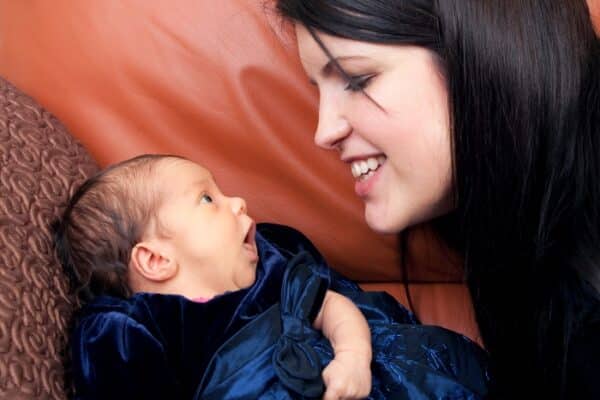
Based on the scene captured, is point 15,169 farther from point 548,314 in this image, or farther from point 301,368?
point 548,314

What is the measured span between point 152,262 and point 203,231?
0.07 metres

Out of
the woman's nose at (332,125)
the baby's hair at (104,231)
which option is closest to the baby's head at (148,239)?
the baby's hair at (104,231)

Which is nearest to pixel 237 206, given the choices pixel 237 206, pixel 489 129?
pixel 237 206

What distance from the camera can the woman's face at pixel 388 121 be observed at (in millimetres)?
954

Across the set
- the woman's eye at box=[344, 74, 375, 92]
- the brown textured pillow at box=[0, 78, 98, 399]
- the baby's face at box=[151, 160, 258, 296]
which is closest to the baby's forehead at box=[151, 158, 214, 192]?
the baby's face at box=[151, 160, 258, 296]

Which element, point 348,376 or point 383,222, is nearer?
point 348,376

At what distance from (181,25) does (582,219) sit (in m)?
0.67

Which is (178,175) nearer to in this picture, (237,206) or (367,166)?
(237,206)

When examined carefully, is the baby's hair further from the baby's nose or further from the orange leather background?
the orange leather background

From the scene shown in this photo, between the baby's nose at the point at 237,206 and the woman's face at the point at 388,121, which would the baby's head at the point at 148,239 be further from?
the woman's face at the point at 388,121

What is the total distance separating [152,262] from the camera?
102cm

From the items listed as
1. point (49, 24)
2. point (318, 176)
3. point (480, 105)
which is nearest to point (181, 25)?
point (49, 24)

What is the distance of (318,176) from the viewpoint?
1.28 metres

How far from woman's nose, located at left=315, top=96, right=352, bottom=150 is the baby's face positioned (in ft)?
0.51
